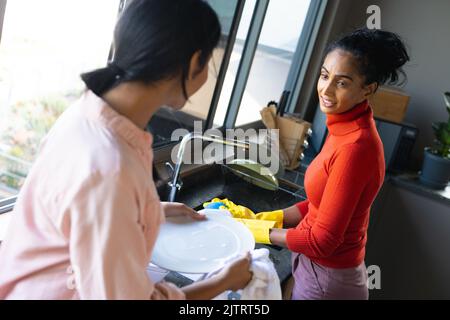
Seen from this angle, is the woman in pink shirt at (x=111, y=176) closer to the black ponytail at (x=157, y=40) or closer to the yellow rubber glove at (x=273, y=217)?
the black ponytail at (x=157, y=40)

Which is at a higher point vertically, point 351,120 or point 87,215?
point 351,120

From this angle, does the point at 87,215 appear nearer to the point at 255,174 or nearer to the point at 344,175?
the point at 344,175

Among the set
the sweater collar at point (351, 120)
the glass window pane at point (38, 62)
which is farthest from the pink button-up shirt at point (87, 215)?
the sweater collar at point (351, 120)

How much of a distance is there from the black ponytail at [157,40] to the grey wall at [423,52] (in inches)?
103

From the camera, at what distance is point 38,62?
1237 mm

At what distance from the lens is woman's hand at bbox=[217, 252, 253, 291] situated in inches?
35.1

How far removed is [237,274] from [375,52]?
749mm

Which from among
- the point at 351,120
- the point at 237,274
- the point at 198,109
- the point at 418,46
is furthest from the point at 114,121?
the point at 418,46

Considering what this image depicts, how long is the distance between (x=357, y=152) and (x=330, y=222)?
203 millimetres

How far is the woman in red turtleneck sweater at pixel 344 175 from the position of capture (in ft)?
3.68

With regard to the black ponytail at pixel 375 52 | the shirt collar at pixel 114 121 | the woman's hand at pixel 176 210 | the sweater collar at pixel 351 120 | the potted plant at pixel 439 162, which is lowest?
the woman's hand at pixel 176 210

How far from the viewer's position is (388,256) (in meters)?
2.72

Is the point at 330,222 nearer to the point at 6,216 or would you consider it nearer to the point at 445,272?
the point at 6,216
